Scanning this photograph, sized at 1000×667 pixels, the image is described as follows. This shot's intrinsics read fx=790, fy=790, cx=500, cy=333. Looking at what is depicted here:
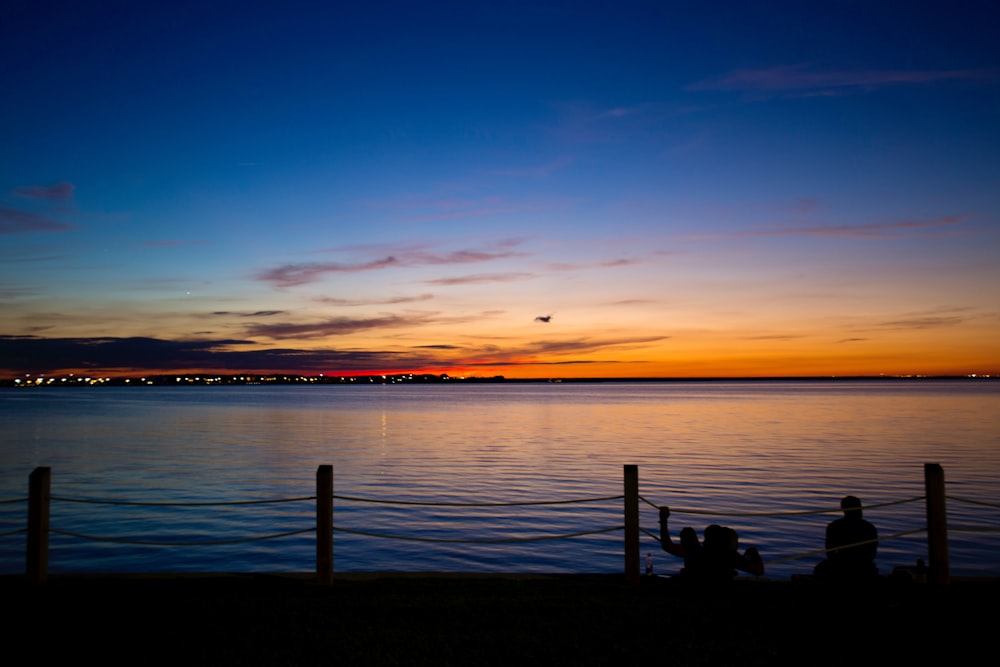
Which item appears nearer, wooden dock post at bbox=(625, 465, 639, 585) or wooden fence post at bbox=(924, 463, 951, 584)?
wooden dock post at bbox=(625, 465, 639, 585)

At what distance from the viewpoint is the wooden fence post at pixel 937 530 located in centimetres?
1155

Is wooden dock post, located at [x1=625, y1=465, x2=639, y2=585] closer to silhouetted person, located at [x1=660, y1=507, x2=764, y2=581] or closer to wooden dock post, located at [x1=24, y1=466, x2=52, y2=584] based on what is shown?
silhouetted person, located at [x1=660, y1=507, x2=764, y2=581]

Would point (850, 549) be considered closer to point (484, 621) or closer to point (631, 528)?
point (631, 528)

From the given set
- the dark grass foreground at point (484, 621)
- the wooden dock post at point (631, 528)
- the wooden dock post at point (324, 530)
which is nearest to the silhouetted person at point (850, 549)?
the dark grass foreground at point (484, 621)

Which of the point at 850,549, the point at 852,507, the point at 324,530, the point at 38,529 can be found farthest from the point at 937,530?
the point at 38,529

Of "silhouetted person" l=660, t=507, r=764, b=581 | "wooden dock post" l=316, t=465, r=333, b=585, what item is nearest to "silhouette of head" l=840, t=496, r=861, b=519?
"silhouetted person" l=660, t=507, r=764, b=581

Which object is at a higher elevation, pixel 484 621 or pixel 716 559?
pixel 716 559

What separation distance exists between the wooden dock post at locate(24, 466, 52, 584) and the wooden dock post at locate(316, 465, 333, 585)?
3785 mm

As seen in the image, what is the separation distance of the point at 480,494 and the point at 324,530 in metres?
20.3

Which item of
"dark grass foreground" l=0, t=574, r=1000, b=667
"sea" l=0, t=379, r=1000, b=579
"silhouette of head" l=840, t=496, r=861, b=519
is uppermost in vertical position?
"silhouette of head" l=840, t=496, r=861, b=519

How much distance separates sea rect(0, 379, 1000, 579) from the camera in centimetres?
1959

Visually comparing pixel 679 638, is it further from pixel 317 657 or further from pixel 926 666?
pixel 317 657

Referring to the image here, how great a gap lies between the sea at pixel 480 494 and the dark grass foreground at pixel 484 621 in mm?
997

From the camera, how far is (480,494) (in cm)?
3114
